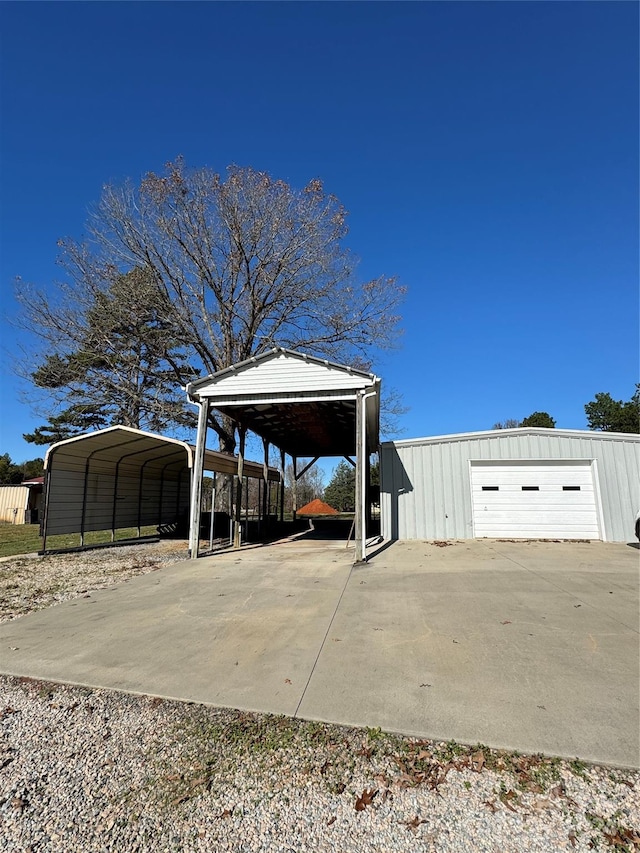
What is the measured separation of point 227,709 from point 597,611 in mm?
4271

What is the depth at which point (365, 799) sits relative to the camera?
200 cm

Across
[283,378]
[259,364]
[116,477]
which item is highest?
[259,364]

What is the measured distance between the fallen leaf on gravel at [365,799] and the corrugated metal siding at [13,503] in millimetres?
29920

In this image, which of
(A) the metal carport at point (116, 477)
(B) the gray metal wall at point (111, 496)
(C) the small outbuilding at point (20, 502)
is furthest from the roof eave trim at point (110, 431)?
(C) the small outbuilding at point (20, 502)

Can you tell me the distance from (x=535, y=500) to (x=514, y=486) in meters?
0.64

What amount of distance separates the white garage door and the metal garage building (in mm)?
24

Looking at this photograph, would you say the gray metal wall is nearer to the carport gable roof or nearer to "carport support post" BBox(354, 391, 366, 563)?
the carport gable roof

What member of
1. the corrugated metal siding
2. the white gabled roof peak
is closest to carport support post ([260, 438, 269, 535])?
the white gabled roof peak

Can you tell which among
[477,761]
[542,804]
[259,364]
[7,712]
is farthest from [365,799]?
[259,364]

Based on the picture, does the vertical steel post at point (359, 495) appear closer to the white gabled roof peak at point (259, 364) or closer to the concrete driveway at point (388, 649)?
the white gabled roof peak at point (259, 364)

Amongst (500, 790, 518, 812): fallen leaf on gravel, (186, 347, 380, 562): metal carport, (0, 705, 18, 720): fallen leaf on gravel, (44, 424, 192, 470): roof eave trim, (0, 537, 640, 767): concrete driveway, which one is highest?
(186, 347, 380, 562): metal carport

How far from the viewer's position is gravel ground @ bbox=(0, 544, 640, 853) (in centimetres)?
179

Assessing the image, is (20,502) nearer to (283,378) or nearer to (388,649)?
(283,378)

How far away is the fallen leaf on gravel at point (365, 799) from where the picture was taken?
1.95m
